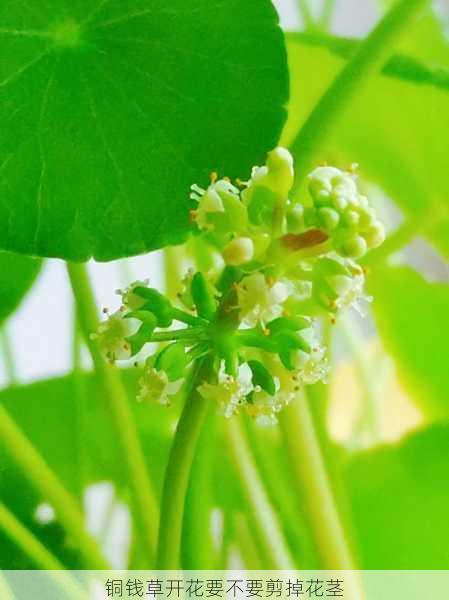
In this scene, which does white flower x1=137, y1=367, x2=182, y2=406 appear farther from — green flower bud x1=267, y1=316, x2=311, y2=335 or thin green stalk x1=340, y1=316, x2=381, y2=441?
thin green stalk x1=340, y1=316, x2=381, y2=441

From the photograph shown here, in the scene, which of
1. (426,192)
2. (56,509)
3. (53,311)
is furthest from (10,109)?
(53,311)

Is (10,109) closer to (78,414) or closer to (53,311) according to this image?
(78,414)

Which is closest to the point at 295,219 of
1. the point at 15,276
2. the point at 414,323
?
the point at 15,276

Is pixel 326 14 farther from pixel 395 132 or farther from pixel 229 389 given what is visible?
pixel 229 389

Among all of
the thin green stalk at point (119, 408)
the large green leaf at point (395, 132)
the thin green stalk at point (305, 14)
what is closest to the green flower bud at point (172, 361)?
the thin green stalk at point (119, 408)

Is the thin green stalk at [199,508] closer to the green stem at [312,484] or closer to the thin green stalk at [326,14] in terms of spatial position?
the green stem at [312,484]
